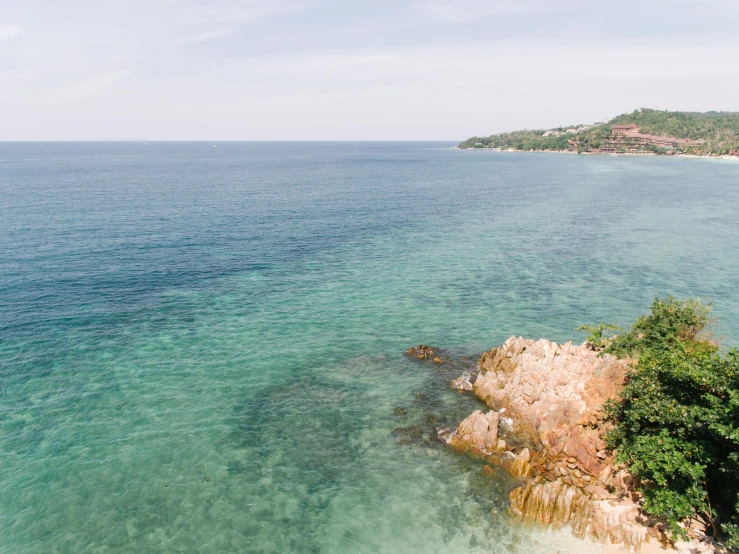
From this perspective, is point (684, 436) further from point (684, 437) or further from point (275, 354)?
point (275, 354)

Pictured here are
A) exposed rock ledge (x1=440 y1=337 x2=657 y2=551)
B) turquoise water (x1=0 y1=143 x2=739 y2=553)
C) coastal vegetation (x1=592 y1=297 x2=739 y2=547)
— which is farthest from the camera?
turquoise water (x1=0 y1=143 x2=739 y2=553)

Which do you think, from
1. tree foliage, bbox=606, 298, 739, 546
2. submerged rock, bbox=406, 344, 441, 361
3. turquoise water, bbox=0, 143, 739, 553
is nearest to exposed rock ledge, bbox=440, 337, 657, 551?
turquoise water, bbox=0, 143, 739, 553

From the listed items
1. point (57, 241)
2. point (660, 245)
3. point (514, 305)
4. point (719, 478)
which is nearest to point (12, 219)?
point (57, 241)

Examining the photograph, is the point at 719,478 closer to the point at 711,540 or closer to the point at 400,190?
the point at 711,540

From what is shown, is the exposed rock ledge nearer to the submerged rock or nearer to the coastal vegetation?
the coastal vegetation

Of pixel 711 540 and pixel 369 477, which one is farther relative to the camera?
pixel 369 477

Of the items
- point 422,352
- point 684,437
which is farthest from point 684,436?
point 422,352
